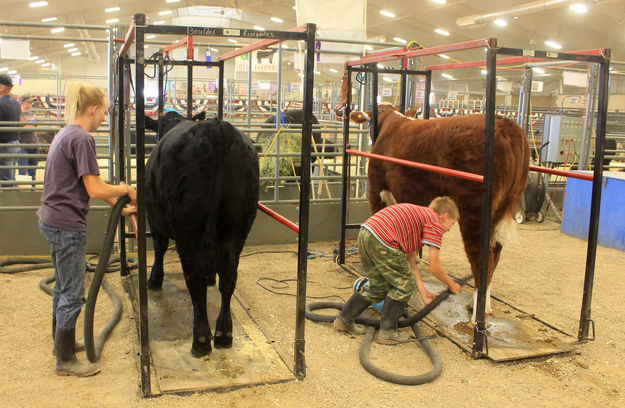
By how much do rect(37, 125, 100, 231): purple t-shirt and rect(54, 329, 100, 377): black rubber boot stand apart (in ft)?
2.12

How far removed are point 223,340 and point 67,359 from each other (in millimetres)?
914

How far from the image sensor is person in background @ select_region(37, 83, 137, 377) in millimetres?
2943

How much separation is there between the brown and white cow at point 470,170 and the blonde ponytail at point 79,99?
2.57 meters

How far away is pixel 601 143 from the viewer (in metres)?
3.76

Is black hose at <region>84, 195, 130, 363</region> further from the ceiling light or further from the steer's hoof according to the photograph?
the ceiling light

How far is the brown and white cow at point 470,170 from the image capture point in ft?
12.9

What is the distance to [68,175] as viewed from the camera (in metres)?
2.97

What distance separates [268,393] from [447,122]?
2552 millimetres

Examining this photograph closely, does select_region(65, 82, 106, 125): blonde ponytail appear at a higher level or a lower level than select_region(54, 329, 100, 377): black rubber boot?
higher

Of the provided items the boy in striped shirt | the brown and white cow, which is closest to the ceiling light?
the brown and white cow

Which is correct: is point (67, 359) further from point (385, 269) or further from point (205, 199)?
point (385, 269)

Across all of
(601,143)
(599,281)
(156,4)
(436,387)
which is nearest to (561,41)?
(156,4)

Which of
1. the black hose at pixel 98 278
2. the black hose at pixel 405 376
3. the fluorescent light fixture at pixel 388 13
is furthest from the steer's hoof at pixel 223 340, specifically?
the fluorescent light fixture at pixel 388 13

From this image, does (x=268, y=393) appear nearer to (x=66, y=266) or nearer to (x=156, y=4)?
(x=66, y=266)
